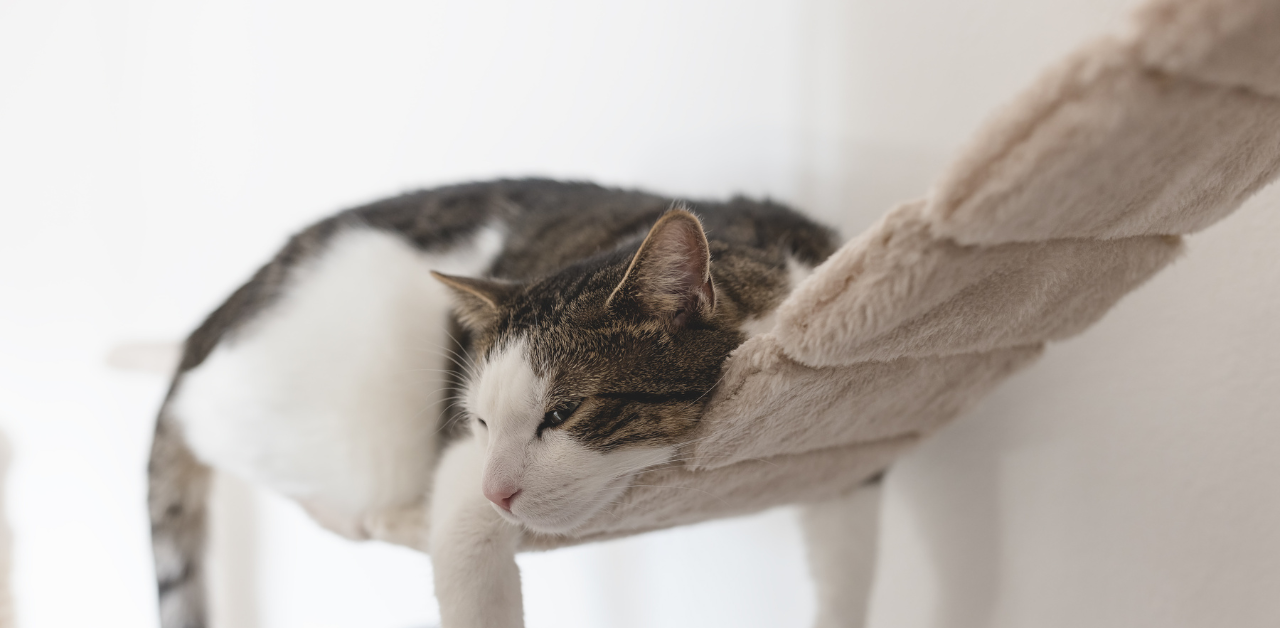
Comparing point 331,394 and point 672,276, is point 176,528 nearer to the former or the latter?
point 331,394

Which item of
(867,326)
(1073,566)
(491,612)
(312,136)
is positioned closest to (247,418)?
(491,612)

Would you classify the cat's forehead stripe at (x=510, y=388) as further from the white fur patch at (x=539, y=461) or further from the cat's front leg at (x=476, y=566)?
the cat's front leg at (x=476, y=566)

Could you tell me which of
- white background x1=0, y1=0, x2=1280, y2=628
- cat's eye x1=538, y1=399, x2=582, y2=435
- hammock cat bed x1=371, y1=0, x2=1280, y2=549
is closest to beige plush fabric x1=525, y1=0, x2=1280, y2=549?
hammock cat bed x1=371, y1=0, x2=1280, y2=549

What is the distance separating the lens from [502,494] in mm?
662

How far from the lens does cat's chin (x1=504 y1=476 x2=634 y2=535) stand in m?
0.67

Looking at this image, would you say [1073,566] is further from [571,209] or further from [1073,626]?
[571,209]

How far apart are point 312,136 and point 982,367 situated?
1.57m

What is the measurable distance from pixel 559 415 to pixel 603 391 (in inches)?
2.0

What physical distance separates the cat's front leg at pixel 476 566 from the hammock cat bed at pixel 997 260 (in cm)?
4

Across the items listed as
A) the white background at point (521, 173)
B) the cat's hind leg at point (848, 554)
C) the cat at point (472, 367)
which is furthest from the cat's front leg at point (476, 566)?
the white background at point (521, 173)

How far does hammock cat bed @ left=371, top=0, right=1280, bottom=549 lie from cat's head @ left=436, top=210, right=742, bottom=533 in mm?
37

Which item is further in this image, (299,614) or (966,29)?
(299,614)

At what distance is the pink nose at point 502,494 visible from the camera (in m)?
0.66

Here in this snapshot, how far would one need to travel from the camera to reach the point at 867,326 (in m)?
0.52
